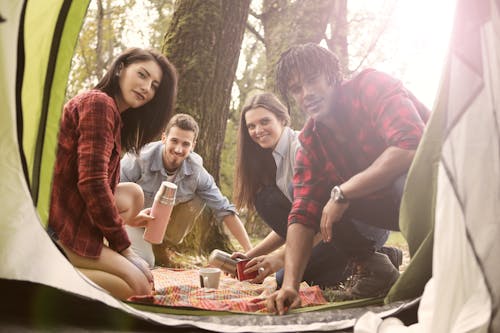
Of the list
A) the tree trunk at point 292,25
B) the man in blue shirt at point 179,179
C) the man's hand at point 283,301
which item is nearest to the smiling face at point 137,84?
the man in blue shirt at point 179,179

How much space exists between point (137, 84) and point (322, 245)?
0.75 m

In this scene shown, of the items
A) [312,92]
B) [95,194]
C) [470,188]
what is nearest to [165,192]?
[95,194]

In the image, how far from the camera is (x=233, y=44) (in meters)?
1.55

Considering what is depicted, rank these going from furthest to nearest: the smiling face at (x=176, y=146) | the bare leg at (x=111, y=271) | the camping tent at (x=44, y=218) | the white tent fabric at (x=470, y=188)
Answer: the smiling face at (x=176, y=146) → the bare leg at (x=111, y=271) → the camping tent at (x=44, y=218) → the white tent fabric at (x=470, y=188)

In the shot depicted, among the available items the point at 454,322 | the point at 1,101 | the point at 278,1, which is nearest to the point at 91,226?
the point at 1,101

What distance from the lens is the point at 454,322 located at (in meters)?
1.03

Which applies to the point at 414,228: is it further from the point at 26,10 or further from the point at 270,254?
the point at 26,10

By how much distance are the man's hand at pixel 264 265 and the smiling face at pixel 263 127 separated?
0.34 m

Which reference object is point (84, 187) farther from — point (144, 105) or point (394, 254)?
point (394, 254)

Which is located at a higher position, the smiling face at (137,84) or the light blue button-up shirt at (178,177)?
the smiling face at (137,84)

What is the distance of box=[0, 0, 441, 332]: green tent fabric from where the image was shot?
1295mm

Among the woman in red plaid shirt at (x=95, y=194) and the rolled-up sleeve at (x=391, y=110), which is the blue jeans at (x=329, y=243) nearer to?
the rolled-up sleeve at (x=391, y=110)

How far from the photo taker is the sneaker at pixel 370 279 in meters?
1.42

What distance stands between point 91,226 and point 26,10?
2.07ft
